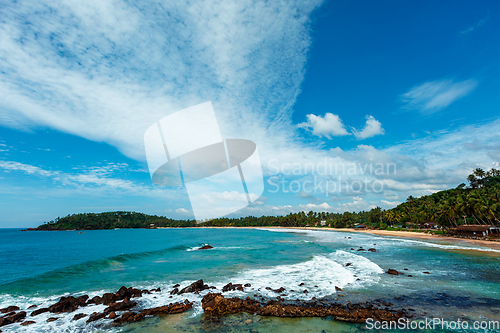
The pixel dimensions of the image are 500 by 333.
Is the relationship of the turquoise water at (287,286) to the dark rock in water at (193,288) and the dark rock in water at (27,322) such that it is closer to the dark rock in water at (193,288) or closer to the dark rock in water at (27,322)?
the dark rock in water at (27,322)

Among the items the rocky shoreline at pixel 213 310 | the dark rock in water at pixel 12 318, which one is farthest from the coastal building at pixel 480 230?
the dark rock in water at pixel 12 318

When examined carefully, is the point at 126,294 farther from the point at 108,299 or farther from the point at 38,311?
the point at 38,311

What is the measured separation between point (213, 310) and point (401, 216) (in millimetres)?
86253

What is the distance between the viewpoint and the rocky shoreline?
9.45m

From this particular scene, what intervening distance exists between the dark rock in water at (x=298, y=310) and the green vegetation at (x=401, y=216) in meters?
48.7

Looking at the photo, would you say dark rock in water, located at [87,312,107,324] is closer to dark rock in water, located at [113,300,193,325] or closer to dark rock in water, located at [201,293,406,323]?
dark rock in water, located at [113,300,193,325]

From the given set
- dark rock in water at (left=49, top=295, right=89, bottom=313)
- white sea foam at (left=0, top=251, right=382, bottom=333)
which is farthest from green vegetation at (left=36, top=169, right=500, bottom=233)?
dark rock in water at (left=49, top=295, right=89, bottom=313)

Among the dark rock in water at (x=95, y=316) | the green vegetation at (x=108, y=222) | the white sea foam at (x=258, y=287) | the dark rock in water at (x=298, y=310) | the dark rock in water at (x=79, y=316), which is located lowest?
the green vegetation at (x=108, y=222)

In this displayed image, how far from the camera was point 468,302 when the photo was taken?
35.0 feet

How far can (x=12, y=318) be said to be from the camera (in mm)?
10109

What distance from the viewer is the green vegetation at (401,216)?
46531 millimetres

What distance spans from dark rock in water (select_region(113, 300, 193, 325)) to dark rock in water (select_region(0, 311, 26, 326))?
189 inches

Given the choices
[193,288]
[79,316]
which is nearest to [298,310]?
[193,288]

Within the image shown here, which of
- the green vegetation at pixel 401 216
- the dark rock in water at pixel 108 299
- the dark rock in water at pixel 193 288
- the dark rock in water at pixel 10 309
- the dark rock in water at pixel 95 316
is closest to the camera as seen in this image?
the dark rock in water at pixel 95 316
